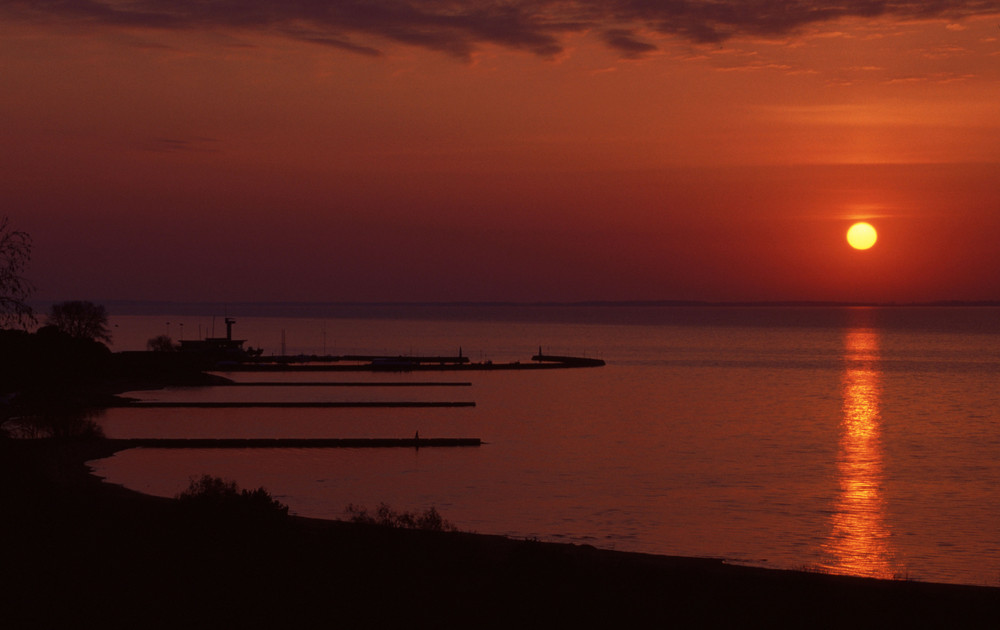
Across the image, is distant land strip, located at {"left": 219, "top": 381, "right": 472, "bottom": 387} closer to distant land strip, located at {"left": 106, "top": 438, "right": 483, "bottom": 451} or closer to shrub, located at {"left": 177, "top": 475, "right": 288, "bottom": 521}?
distant land strip, located at {"left": 106, "top": 438, "right": 483, "bottom": 451}

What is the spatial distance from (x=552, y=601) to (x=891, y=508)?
102ft

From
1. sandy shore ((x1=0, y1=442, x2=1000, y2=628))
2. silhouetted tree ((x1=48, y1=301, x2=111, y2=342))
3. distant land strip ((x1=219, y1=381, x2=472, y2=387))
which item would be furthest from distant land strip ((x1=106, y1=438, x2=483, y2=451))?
silhouetted tree ((x1=48, y1=301, x2=111, y2=342))

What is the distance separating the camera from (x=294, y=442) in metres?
64.8

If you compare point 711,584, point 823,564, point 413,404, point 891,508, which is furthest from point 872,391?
point 711,584

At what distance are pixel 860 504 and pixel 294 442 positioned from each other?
32.4m

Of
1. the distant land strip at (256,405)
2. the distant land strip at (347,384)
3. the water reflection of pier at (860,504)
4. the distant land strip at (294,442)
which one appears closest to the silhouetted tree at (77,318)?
the distant land strip at (347,384)

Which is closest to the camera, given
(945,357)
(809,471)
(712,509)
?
(712,509)

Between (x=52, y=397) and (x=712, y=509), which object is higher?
(x=52, y=397)

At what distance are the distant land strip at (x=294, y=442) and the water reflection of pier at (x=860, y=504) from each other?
22.8 m

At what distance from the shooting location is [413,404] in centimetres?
9631

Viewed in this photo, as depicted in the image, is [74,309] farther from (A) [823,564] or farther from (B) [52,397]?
(A) [823,564]

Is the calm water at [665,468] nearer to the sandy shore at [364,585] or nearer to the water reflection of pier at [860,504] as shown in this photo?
the water reflection of pier at [860,504]

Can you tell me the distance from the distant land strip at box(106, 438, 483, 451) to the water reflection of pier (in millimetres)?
22847

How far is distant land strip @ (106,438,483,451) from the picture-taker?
208ft
